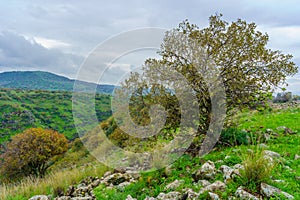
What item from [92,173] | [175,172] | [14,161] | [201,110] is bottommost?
[14,161]

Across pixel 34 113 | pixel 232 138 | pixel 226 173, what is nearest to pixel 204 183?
pixel 226 173

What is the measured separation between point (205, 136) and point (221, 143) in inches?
24.2

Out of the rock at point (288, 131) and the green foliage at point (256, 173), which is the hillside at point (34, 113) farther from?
the green foliage at point (256, 173)

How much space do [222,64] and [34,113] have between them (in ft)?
271

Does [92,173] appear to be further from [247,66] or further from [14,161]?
[14,161]

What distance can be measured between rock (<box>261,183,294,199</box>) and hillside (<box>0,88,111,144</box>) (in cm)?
6271

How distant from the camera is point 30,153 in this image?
878 inches

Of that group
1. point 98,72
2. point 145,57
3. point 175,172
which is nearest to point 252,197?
point 175,172

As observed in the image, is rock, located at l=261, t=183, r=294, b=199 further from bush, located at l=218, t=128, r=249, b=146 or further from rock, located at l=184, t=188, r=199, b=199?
bush, located at l=218, t=128, r=249, b=146

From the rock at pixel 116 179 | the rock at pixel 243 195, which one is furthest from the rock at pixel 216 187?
the rock at pixel 116 179

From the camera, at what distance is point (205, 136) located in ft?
28.5

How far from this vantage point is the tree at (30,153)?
22328 mm

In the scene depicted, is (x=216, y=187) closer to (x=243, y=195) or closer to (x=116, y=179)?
(x=243, y=195)

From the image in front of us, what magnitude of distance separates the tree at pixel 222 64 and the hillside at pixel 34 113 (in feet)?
194
